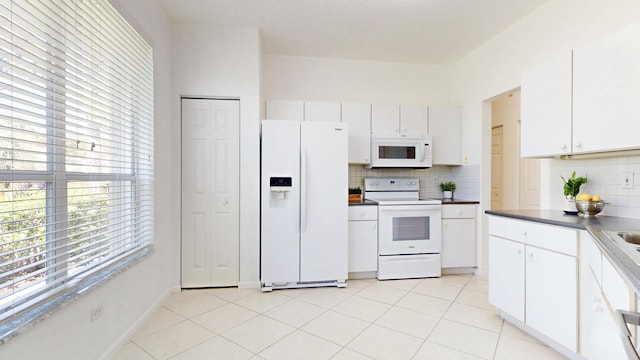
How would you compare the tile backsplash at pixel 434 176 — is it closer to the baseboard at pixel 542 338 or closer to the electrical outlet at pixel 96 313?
the baseboard at pixel 542 338

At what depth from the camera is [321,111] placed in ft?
11.4

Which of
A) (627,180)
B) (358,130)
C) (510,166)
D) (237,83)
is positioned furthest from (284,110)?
(510,166)

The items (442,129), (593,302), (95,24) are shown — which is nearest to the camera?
(593,302)

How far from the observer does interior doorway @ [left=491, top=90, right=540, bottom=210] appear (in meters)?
3.88

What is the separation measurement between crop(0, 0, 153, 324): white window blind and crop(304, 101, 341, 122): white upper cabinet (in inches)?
68.4

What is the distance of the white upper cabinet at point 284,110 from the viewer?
3434 millimetres

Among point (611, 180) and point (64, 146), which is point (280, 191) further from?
point (611, 180)

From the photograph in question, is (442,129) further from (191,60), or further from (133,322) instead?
(133,322)

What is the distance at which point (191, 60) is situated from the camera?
9.71 ft

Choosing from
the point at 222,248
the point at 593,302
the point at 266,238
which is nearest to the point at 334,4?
the point at 266,238

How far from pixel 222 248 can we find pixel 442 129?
9.88ft

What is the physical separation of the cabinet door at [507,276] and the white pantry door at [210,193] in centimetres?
237

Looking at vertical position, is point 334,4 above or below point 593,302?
above

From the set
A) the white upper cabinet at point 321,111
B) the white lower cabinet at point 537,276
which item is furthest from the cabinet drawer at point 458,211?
the white upper cabinet at point 321,111
